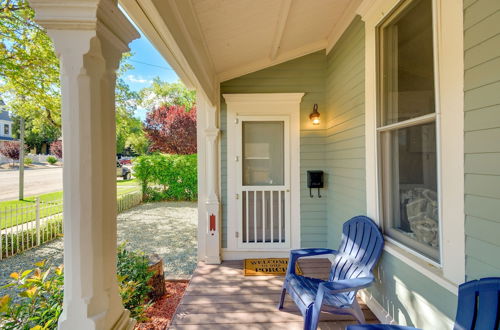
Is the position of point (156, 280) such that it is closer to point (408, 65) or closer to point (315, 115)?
point (315, 115)

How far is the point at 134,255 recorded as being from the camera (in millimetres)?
2293

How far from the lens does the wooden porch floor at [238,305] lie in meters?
2.04

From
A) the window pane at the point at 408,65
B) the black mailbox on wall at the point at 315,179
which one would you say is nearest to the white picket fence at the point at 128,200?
the black mailbox on wall at the point at 315,179

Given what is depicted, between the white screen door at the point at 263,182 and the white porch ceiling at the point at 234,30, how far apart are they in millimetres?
808

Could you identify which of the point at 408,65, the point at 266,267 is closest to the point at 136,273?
the point at 266,267

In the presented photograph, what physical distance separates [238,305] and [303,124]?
7.97 ft

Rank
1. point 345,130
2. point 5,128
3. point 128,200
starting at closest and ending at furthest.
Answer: point 345,130
point 128,200
point 5,128

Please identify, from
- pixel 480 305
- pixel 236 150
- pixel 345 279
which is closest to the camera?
pixel 480 305

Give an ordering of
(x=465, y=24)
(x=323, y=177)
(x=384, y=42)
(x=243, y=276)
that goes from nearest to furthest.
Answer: (x=465, y=24), (x=384, y=42), (x=243, y=276), (x=323, y=177)

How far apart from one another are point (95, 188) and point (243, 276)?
8.10ft

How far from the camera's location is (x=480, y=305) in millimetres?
1092

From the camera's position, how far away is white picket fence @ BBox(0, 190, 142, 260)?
3637 millimetres

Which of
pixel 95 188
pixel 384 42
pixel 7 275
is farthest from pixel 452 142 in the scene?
pixel 7 275

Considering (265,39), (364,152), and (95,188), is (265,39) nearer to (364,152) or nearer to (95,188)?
(364,152)
